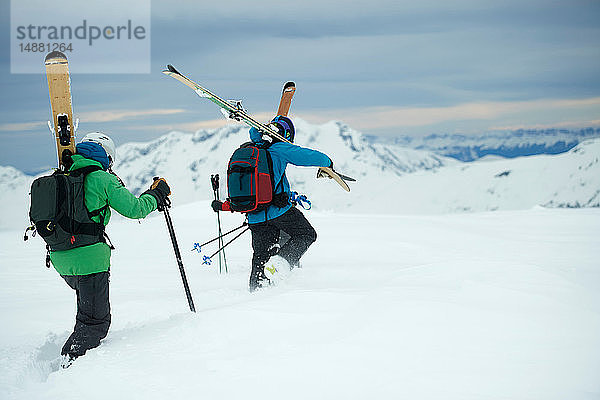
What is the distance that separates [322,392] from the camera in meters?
3.30

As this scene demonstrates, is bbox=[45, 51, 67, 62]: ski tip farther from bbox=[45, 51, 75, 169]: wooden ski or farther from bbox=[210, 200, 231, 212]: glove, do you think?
bbox=[210, 200, 231, 212]: glove

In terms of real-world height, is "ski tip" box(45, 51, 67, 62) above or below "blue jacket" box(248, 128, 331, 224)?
above

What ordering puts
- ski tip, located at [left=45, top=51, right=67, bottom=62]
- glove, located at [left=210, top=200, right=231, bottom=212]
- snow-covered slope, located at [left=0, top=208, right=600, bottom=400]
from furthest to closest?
glove, located at [left=210, top=200, right=231, bottom=212], ski tip, located at [left=45, top=51, right=67, bottom=62], snow-covered slope, located at [left=0, top=208, right=600, bottom=400]

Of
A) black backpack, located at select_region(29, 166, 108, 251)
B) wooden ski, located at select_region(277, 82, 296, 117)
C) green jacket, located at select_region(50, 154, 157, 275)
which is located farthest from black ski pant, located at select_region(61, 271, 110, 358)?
wooden ski, located at select_region(277, 82, 296, 117)

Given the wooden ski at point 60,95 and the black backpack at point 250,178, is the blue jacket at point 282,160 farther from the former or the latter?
the wooden ski at point 60,95

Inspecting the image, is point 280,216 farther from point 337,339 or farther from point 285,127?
point 337,339

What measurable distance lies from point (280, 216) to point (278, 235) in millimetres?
274

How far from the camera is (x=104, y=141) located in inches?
192

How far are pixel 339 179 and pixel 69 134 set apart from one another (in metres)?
3.95

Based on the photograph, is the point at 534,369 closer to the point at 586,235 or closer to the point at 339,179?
the point at 339,179

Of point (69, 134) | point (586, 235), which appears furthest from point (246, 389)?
point (586, 235)

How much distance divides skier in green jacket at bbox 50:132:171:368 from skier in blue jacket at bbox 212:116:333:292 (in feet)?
6.42

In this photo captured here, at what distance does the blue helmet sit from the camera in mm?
6785

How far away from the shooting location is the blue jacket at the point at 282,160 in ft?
20.3
